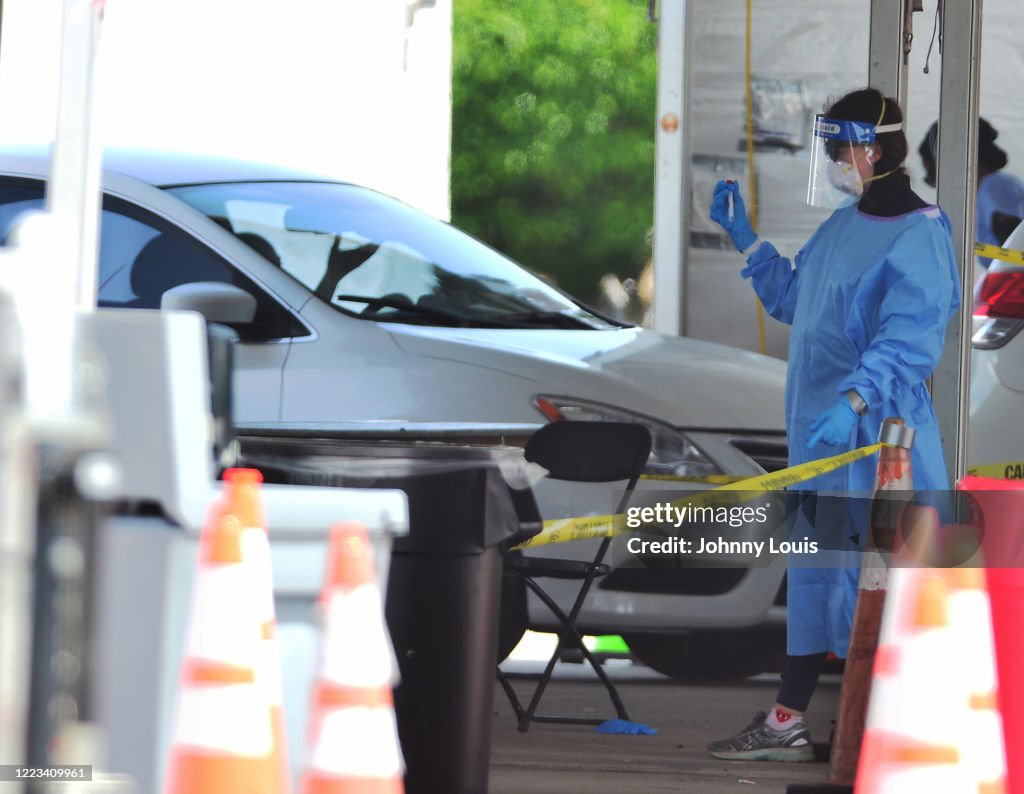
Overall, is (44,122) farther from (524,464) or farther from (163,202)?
(524,464)

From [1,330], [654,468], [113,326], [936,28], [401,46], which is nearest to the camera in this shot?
[1,330]

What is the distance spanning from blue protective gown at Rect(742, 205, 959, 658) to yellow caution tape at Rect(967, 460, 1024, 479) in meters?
1.69

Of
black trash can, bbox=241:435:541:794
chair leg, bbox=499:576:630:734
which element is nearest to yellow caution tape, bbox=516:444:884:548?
chair leg, bbox=499:576:630:734

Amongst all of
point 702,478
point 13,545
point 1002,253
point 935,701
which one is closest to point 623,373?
point 702,478

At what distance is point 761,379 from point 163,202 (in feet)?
6.99

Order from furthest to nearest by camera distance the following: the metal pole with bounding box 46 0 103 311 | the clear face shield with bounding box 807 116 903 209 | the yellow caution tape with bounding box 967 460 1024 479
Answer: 1. the yellow caution tape with bounding box 967 460 1024 479
2. the clear face shield with bounding box 807 116 903 209
3. the metal pole with bounding box 46 0 103 311

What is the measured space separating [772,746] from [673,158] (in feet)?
7.65

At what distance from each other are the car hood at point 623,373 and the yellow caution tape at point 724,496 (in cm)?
37

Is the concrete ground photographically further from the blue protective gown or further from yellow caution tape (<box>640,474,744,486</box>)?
yellow caution tape (<box>640,474,744,486</box>)

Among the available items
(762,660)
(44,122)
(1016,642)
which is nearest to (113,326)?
(1016,642)

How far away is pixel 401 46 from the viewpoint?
16.8m

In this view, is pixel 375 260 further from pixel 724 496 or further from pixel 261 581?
pixel 261 581

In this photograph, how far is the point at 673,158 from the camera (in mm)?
6598

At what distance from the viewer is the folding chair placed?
545 cm
